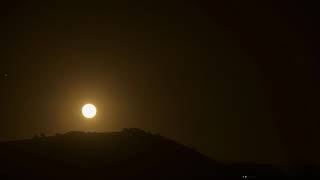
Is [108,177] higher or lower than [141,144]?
lower

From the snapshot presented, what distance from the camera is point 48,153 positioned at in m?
51.8

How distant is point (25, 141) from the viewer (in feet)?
174

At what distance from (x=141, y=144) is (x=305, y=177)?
17005mm

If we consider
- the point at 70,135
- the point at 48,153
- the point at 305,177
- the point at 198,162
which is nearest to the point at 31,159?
the point at 48,153

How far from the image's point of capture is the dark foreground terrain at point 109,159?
1976 inches

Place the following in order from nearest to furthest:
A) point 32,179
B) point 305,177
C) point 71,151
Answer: point 32,179, point 71,151, point 305,177

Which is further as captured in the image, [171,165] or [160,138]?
[160,138]

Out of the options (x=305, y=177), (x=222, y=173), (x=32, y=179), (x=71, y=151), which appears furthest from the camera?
(x=305, y=177)

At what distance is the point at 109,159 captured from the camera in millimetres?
52562

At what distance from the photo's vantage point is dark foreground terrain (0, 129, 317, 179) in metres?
50.2

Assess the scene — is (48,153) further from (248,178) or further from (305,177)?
(305,177)

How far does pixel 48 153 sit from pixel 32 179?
345cm

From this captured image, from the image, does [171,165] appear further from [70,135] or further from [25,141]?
[25,141]

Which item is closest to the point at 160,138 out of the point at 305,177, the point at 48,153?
the point at 48,153
